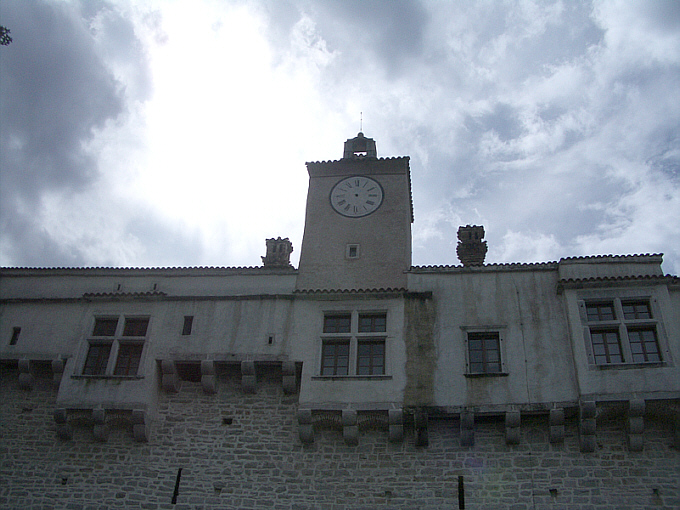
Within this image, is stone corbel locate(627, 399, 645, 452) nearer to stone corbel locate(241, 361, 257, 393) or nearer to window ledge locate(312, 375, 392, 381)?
window ledge locate(312, 375, 392, 381)

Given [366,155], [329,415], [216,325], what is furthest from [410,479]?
[366,155]

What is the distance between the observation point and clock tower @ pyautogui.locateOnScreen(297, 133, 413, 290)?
66.3ft

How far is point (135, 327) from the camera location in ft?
63.0

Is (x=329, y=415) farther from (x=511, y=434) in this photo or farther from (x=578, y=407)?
(x=578, y=407)

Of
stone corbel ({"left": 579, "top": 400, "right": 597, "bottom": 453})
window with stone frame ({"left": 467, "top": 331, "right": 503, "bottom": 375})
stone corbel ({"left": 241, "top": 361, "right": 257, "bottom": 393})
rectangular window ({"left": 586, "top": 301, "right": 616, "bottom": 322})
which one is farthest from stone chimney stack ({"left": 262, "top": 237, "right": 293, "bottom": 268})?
stone corbel ({"left": 579, "top": 400, "right": 597, "bottom": 453})

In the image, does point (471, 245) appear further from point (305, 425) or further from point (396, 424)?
point (305, 425)

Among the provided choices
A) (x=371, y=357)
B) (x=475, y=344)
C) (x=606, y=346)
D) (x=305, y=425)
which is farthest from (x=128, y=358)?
(x=606, y=346)

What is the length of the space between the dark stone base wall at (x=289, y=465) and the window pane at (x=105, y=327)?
7.98 ft

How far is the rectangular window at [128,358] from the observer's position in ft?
60.7

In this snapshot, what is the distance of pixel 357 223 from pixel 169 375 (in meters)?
7.40

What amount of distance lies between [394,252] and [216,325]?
570 cm

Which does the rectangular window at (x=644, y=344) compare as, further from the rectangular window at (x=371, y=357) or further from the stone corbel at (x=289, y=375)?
the stone corbel at (x=289, y=375)

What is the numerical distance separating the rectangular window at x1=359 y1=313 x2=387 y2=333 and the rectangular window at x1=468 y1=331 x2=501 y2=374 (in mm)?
2317

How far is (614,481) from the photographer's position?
1585 cm
